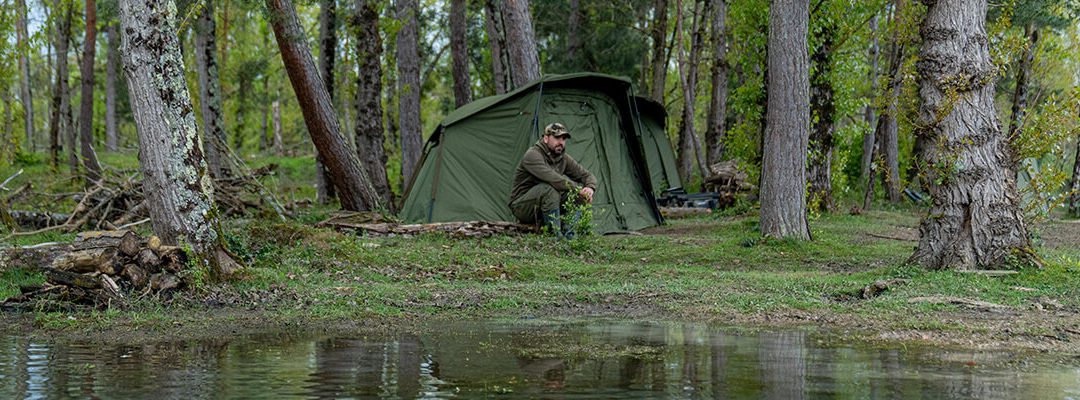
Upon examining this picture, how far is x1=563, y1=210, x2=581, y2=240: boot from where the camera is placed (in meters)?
12.9

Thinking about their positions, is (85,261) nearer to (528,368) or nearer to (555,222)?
(528,368)

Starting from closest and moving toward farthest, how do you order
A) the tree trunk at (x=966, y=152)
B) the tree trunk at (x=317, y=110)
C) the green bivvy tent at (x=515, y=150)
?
the tree trunk at (x=966, y=152) < the tree trunk at (x=317, y=110) < the green bivvy tent at (x=515, y=150)

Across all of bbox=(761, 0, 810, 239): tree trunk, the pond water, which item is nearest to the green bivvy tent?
bbox=(761, 0, 810, 239): tree trunk

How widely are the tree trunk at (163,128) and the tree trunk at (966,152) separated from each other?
6.68 metres

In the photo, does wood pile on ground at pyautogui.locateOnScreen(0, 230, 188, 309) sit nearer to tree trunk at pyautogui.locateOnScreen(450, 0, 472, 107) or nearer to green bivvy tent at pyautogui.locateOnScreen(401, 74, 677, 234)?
green bivvy tent at pyautogui.locateOnScreen(401, 74, 677, 234)

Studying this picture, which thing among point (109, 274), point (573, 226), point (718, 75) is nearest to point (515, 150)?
point (573, 226)

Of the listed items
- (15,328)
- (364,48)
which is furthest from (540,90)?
(15,328)

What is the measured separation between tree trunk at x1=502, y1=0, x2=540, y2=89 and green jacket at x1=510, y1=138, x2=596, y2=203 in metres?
3.59

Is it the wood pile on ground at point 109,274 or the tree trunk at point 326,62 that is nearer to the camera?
the wood pile on ground at point 109,274

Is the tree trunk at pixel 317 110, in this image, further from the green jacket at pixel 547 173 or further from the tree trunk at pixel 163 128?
the tree trunk at pixel 163 128

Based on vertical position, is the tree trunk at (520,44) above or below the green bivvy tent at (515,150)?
above

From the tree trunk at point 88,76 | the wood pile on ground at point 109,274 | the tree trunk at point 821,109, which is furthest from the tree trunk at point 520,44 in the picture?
the tree trunk at point 88,76

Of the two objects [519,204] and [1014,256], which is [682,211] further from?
[1014,256]

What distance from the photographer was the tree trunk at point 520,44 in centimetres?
1680
